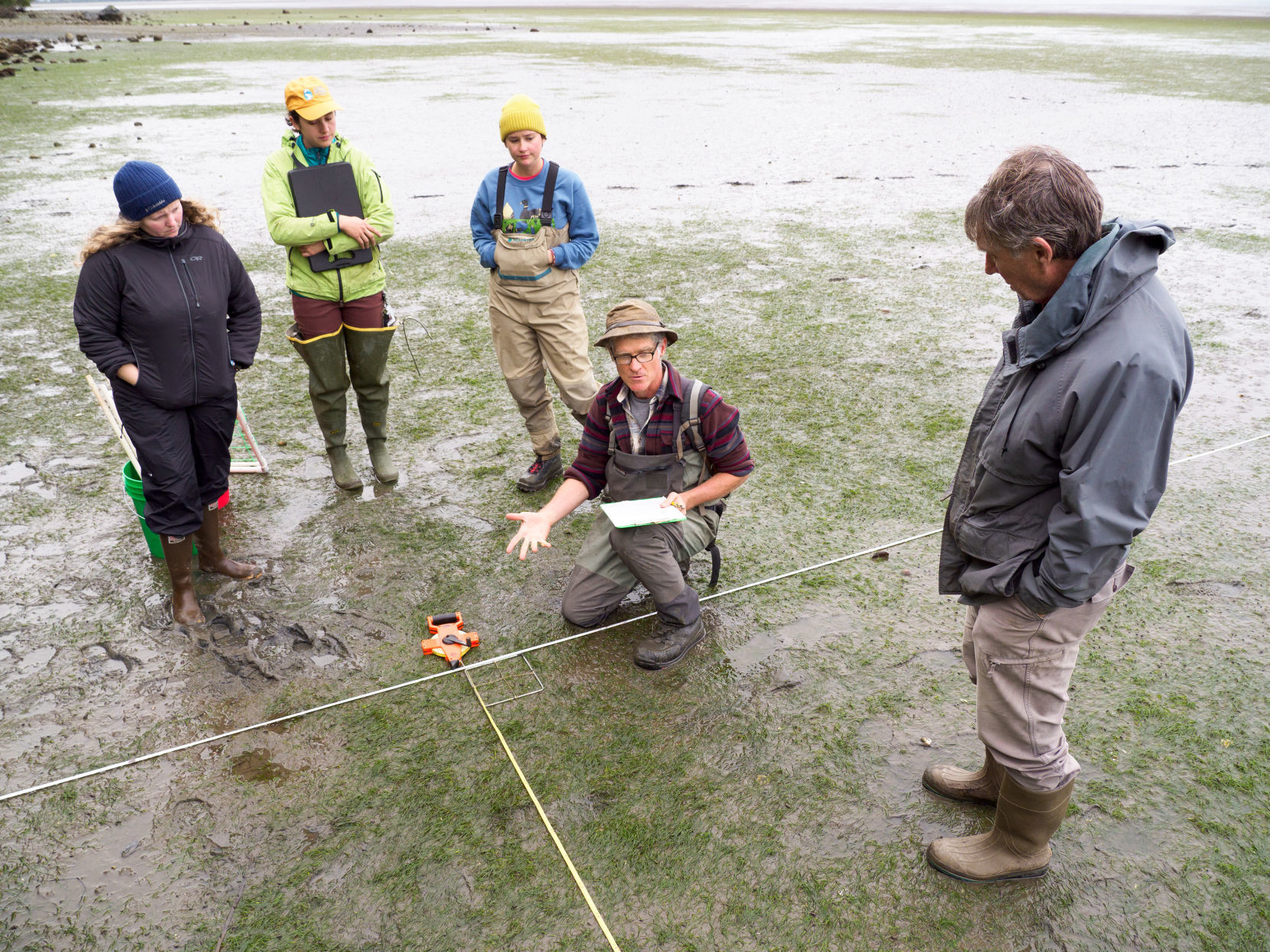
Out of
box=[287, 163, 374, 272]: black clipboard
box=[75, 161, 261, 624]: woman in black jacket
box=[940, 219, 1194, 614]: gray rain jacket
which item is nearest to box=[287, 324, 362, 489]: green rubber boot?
box=[287, 163, 374, 272]: black clipboard

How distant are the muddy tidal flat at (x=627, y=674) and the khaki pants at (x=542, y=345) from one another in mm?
408

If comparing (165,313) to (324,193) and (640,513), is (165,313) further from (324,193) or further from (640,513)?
(640,513)

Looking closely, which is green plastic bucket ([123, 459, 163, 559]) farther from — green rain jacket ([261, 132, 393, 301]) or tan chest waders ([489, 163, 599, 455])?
tan chest waders ([489, 163, 599, 455])

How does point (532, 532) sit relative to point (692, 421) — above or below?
below

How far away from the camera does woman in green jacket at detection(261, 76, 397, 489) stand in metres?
4.30

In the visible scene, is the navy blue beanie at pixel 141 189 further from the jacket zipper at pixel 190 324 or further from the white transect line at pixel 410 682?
the white transect line at pixel 410 682

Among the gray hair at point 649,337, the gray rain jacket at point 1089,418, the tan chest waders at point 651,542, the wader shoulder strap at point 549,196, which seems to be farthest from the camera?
the wader shoulder strap at point 549,196

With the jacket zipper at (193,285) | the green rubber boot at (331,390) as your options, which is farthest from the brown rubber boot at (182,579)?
the green rubber boot at (331,390)

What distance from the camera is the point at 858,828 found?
9.46 ft

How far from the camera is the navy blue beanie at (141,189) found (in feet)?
11.0

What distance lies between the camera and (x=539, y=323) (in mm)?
4867

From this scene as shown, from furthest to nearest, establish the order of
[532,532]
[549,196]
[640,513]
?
[549,196]
[640,513]
[532,532]

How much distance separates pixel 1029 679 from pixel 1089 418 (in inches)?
30.1

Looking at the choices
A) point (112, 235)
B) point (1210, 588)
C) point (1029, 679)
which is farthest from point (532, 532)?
point (1210, 588)
